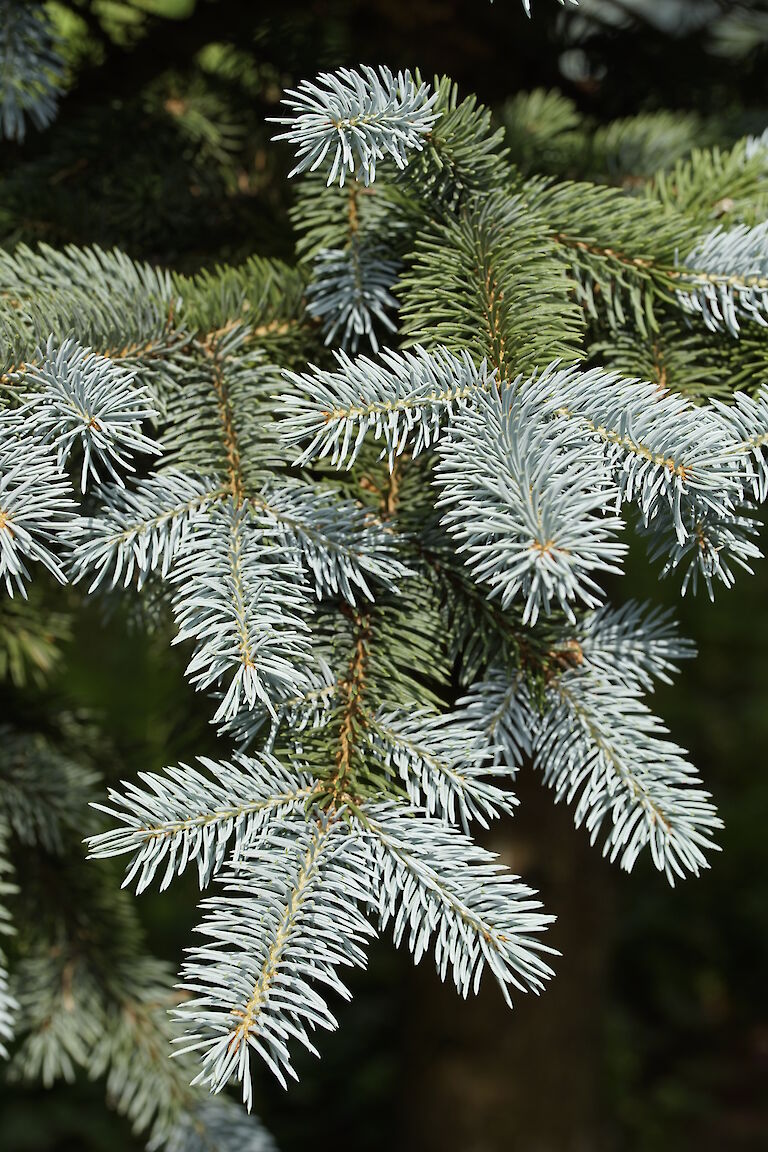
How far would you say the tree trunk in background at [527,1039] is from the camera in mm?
1741

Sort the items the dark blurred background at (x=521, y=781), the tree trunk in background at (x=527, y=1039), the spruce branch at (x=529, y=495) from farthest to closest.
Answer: the tree trunk in background at (x=527, y=1039)
the dark blurred background at (x=521, y=781)
the spruce branch at (x=529, y=495)

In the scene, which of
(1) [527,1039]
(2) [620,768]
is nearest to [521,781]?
(1) [527,1039]

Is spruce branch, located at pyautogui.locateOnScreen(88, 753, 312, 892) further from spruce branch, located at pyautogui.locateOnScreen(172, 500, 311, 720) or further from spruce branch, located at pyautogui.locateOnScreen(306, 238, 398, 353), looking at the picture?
spruce branch, located at pyautogui.locateOnScreen(306, 238, 398, 353)

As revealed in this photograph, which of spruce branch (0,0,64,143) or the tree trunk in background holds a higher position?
spruce branch (0,0,64,143)

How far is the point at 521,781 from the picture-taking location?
1.58m

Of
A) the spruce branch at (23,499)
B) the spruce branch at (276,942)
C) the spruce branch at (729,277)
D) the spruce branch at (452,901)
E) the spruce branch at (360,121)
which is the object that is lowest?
the spruce branch at (276,942)

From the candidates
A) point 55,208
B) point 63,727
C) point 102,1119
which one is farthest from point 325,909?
point 102,1119

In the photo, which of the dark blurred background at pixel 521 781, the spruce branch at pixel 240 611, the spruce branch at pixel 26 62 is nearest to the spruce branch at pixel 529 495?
the spruce branch at pixel 240 611

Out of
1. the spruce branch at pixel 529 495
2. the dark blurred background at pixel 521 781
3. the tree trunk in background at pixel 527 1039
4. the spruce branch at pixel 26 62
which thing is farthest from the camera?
the tree trunk in background at pixel 527 1039

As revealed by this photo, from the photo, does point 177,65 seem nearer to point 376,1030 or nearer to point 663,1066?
point 376,1030

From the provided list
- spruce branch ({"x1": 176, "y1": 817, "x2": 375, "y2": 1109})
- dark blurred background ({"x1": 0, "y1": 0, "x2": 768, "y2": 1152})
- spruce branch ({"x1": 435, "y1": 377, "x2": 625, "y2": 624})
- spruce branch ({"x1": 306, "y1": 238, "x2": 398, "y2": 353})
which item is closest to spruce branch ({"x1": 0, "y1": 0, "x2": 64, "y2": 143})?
dark blurred background ({"x1": 0, "y1": 0, "x2": 768, "y2": 1152})

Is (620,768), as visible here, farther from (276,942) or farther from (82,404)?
(82,404)

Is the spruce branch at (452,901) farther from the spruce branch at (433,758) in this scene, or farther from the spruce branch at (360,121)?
the spruce branch at (360,121)

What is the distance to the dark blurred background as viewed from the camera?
0.93 m
